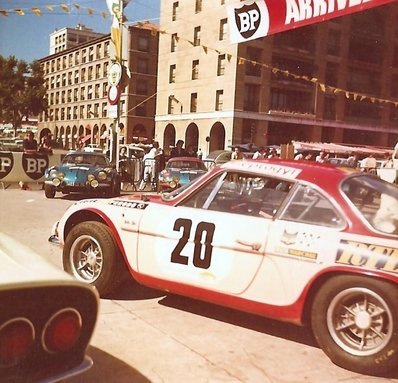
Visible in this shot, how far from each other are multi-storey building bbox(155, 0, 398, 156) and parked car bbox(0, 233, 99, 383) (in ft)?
118

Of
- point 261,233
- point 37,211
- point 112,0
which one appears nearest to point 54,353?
point 261,233

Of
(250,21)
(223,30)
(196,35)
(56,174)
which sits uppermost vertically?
(196,35)

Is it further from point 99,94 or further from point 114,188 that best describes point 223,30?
point 114,188

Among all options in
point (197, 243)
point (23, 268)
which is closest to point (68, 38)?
point (197, 243)

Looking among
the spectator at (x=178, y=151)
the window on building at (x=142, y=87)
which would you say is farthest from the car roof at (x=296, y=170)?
→ the window on building at (x=142, y=87)

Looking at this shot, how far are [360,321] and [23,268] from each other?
2.27 m

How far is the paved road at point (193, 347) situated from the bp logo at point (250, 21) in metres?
5.02

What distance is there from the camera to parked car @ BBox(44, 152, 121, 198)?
12695 millimetres

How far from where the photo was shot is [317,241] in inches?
137

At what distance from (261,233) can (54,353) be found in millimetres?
1976

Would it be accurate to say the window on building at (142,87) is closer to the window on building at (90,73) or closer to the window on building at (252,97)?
the window on building at (90,73)

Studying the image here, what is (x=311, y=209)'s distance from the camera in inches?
144

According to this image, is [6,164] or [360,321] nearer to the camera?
[360,321]

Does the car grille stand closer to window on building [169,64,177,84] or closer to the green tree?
the green tree
